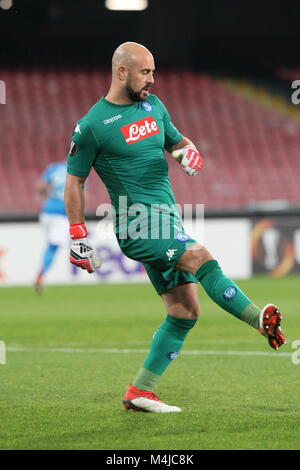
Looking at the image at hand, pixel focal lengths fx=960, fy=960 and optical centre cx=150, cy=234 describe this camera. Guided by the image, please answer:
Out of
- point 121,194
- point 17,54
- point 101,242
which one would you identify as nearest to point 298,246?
point 101,242

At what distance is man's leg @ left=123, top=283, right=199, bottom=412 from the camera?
521 centimetres

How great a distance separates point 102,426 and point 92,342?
3.70 metres

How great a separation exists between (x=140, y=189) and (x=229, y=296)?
802 mm

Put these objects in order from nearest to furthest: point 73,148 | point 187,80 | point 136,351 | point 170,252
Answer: point 170,252
point 73,148
point 136,351
point 187,80

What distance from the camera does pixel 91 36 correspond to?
870 inches

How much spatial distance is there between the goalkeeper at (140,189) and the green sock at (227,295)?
3 centimetres

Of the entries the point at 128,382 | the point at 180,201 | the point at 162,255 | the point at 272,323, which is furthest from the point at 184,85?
the point at 272,323

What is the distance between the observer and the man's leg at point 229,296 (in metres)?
4.57

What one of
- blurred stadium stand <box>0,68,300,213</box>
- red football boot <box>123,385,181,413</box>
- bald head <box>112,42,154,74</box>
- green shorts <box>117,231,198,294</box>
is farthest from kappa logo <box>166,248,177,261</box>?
blurred stadium stand <box>0,68,300,213</box>

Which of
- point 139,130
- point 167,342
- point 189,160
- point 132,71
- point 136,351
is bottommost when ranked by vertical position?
point 136,351

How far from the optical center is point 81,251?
5.09m

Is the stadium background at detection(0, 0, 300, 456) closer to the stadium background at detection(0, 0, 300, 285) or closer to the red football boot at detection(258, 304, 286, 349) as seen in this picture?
the stadium background at detection(0, 0, 300, 285)

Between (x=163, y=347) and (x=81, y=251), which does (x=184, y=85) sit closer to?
(x=163, y=347)
